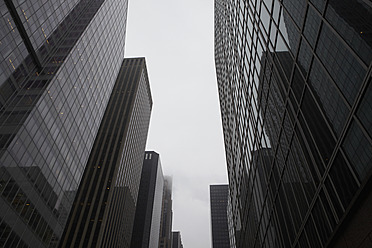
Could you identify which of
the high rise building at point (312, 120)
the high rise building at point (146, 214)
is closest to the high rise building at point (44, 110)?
the high rise building at point (312, 120)

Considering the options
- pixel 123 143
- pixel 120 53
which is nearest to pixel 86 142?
pixel 120 53

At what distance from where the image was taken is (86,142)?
59.5 meters

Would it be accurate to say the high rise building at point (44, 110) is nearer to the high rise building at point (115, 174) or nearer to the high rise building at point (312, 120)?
the high rise building at point (312, 120)

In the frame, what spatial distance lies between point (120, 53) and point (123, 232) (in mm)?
80405

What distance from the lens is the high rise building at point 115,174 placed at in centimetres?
9581

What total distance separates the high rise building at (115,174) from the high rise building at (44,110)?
48105 mm

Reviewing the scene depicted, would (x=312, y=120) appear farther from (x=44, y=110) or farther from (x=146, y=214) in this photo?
(x=146, y=214)

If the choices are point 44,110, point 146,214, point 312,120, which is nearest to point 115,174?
point 44,110

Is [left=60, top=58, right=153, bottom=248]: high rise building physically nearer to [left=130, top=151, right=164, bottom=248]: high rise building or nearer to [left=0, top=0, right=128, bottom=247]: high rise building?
[left=130, top=151, right=164, bottom=248]: high rise building

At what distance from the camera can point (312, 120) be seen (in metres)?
16.7

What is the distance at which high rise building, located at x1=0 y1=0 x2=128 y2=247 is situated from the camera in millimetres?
35500

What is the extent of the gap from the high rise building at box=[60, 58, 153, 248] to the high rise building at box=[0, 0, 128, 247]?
48105 mm

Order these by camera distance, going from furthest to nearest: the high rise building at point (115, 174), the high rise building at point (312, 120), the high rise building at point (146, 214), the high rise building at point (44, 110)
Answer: the high rise building at point (146, 214), the high rise building at point (115, 174), the high rise building at point (44, 110), the high rise building at point (312, 120)

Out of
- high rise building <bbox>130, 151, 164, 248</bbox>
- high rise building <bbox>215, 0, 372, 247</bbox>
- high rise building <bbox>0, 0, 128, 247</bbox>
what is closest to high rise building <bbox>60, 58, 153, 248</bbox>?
high rise building <bbox>130, 151, 164, 248</bbox>
